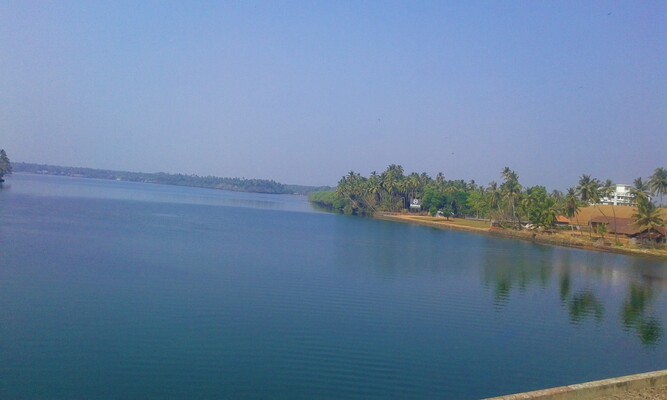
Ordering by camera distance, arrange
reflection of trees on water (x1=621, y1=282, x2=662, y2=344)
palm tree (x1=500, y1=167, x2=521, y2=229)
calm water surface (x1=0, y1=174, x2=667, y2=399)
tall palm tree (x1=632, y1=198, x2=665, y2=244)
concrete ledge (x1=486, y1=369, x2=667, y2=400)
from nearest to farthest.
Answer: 1. concrete ledge (x1=486, y1=369, x2=667, y2=400)
2. calm water surface (x1=0, y1=174, x2=667, y2=399)
3. reflection of trees on water (x1=621, y1=282, x2=662, y2=344)
4. tall palm tree (x1=632, y1=198, x2=665, y2=244)
5. palm tree (x1=500, y1=167, x2=521, y2=229)

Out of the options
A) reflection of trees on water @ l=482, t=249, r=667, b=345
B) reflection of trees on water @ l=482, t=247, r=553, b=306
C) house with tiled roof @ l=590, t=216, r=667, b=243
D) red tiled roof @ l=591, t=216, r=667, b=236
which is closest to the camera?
Answer: reflection of trees on water @ l=482, t=249, r=667, b=345

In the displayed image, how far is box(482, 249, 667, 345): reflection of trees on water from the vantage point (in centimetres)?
2304

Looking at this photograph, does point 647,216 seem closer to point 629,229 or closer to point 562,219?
point 629,229

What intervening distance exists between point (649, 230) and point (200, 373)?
51.9 metres

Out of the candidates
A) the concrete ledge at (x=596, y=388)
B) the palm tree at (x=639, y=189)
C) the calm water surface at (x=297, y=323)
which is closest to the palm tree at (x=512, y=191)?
the palm tree at (x=639, y=189)

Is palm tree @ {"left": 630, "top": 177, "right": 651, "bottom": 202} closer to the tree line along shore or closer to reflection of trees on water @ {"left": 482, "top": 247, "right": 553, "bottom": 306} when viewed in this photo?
the tree line along shore

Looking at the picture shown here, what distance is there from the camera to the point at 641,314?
79.3 feet

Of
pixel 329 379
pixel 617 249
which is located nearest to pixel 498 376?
pixel 329 379

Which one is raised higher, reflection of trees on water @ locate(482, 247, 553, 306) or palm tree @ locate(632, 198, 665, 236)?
palm tree @ locate(632, 198, 665, 236)

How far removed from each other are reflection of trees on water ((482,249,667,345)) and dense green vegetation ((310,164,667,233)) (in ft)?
49.1

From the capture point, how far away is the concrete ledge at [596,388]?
10.2 meters

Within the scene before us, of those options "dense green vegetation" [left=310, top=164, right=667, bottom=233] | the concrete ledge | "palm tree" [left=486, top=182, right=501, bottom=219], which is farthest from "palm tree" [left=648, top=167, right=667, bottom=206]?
the concrete ledge

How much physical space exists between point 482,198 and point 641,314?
5910cm

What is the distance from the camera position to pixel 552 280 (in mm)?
32312
